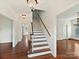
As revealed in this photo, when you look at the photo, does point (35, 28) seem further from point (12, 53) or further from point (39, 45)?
point (12, 53)

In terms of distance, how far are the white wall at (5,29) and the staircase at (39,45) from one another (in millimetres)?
2305

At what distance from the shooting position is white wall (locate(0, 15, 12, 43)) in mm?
8352

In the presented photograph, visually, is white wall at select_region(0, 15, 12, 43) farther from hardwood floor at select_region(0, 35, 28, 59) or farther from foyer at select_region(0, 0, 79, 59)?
hardwood floor at select_region(0, 35, 28, 59)

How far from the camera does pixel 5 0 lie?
18.6 ft

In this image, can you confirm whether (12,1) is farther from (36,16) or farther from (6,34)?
(6,34)

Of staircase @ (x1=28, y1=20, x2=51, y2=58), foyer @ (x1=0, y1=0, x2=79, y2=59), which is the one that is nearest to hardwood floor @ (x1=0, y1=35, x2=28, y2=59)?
foyer @ (x1=0, y1=0, x2=79, y2=59)

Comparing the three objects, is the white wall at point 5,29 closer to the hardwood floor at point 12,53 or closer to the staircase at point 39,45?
the hardwood floor at point 12,53

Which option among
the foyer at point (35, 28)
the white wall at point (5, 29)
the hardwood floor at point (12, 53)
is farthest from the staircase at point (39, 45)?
the white wall at point (5, 29)

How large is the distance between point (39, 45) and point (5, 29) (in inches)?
141

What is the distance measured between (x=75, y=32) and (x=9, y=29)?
22.9 feet

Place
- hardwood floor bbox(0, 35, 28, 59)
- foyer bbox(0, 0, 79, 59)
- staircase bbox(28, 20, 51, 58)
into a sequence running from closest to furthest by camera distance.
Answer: hardwood floor bbox(0, 35, 28, 59) → foyer bbox(0, 0, 79, 59) → staircase bbox(28, 20, 51, 58)

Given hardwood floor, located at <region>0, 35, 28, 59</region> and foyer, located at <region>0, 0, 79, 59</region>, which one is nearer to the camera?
hardwood floor, located at <region>0, 35, 28, 59</region>

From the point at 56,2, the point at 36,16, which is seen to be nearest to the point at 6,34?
the point at 36,16

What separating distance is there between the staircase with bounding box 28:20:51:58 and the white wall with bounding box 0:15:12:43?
90.7 inches
